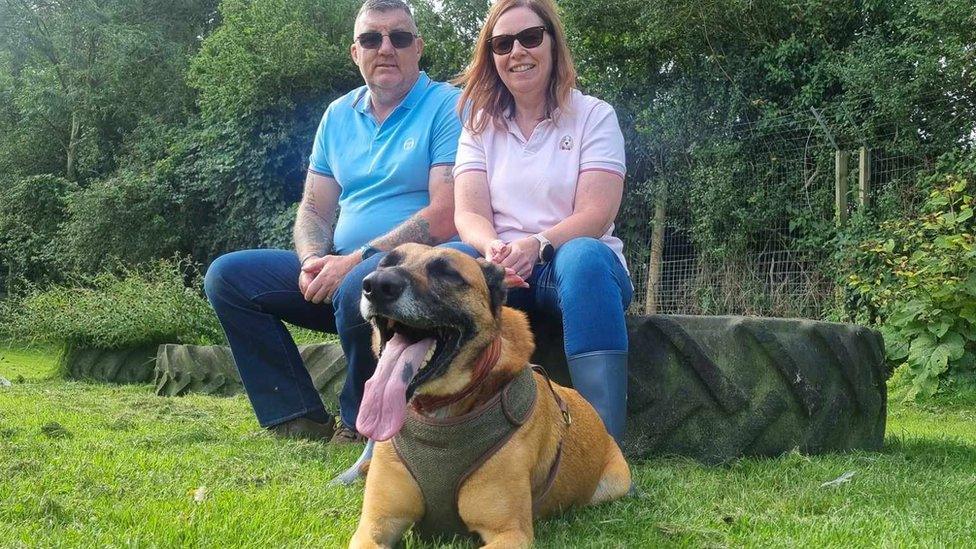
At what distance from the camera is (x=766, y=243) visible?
1006 centimetres

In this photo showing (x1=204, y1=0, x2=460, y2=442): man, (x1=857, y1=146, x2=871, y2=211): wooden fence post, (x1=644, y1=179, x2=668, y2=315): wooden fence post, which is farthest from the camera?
Answer: (x1=644, y1=179, x2=668, y2=315): wooden fence post

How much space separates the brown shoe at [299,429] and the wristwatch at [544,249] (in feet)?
4.88

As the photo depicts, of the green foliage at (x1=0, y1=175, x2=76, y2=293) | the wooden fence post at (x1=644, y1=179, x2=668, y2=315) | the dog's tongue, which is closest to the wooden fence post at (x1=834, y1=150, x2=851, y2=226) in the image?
the wooden fence post at (x1=644, y1=179, x2=668, y2=315)

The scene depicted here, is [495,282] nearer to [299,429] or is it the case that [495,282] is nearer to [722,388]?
[722,388]

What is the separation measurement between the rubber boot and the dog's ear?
2.19 ft

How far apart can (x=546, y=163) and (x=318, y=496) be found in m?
1.71

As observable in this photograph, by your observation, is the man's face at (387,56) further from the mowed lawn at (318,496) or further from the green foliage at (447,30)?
the green foliage at (447,30)

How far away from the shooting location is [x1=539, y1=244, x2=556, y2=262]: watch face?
3.37 m

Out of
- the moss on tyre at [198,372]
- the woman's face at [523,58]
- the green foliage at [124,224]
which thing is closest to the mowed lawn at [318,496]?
the woman's face at [523,58]

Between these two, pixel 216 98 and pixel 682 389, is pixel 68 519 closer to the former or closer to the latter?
pixel 682 389

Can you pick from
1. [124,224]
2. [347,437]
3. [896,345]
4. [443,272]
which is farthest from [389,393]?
[124,224]

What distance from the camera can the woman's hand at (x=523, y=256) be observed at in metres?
3.20

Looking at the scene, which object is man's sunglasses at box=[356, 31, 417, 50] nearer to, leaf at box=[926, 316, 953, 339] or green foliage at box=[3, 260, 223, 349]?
leaf at box=[926, 316, 953, 339]

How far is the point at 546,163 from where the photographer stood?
12.0ft
